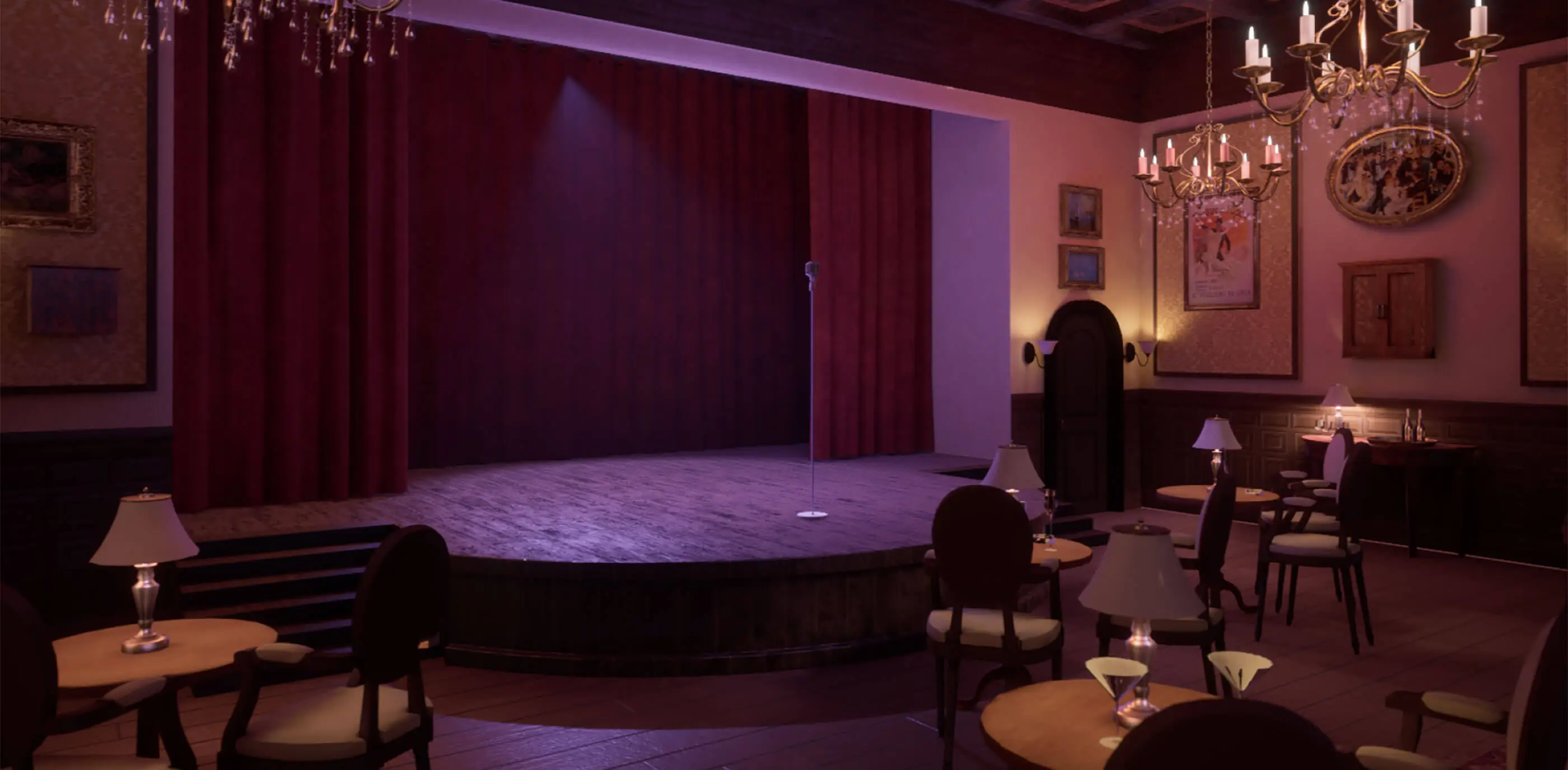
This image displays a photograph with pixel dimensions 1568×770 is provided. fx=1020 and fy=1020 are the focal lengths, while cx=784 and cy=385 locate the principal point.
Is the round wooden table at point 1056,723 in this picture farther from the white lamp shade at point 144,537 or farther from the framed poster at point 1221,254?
the framed poster at point 1221,254

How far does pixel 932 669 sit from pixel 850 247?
16.5 feet

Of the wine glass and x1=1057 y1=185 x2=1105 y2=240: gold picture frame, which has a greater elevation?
x1=1057 y1=185 x2=1105 y2=240: gold picture frame

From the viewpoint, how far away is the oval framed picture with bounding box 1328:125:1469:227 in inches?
283

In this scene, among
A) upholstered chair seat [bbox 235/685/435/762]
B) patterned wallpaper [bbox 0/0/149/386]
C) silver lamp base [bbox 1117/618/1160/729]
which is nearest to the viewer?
silver lamp base [bbox 1117/618/1160/729]

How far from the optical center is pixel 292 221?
659cm

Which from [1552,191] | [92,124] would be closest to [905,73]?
[1552,191]

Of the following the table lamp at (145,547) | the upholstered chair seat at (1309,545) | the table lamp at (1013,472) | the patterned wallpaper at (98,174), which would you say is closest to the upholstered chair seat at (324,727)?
the table lamp at (145,547)

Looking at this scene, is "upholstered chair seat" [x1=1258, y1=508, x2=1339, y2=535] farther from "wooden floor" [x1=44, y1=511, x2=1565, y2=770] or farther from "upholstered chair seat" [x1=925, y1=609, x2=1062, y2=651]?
"upholstered chair seat" [x1=925, y1=609, x2=1062, y2=651]

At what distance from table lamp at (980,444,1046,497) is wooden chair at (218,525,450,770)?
2.12 m

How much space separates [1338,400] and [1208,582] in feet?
14.1

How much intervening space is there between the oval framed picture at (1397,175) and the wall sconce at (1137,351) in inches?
76.0

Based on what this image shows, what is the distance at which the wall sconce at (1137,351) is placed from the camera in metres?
9.15

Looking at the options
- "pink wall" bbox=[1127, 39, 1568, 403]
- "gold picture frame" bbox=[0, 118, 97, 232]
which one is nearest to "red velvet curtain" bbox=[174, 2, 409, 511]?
"gold picture frame" bbox=[0, 118, 97, 232]

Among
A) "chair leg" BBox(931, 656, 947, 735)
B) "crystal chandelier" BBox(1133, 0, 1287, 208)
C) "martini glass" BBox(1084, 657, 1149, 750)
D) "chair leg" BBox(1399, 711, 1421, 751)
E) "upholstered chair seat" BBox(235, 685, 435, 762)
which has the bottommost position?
"chair leg" BBox(931, 656, 947, 735)
